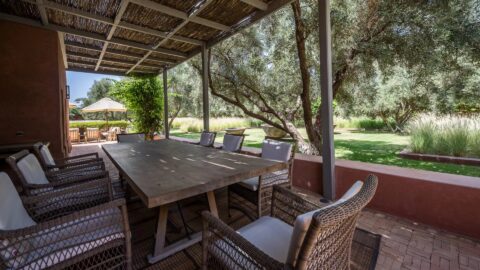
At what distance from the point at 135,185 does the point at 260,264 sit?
97cm

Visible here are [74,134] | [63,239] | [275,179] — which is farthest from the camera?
[74,134]

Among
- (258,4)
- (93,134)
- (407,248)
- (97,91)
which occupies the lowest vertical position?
(407,248)

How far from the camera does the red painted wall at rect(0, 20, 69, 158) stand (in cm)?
379

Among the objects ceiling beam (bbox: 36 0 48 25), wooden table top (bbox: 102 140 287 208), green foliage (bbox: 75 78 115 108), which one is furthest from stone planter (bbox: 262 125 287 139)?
green foliage (bbox: 75 78 115 108)

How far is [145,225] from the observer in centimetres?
232

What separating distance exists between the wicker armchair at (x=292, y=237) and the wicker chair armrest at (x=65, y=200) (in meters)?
1.06

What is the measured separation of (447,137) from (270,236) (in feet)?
16.0

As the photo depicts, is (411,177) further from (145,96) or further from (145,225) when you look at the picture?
(145,96)

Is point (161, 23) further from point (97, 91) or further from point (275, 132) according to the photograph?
point (97, 91)

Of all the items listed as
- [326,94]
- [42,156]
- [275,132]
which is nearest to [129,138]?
[42,156]

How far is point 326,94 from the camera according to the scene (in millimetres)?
2654

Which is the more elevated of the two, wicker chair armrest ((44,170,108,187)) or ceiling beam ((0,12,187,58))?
ceiling beam ((0,12,187,58))

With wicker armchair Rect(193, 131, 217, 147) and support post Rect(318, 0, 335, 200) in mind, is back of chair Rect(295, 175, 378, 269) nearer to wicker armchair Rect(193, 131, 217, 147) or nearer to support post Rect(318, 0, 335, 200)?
support post Rect(318, 0, 335, 200)

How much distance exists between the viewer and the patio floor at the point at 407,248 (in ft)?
5.50
